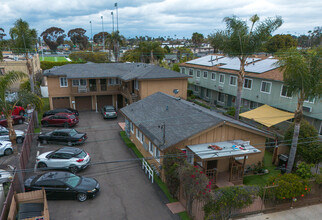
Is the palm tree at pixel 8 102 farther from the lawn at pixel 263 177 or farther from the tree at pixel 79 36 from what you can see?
the tree at pixel 79 36

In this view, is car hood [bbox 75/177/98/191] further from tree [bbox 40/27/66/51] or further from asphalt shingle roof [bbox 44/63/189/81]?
tree [bbox 40/27/66/51]

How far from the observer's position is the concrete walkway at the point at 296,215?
12984 millimetres

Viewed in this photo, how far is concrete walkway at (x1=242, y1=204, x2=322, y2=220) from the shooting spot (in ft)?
42.6

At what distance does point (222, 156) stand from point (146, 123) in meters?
7.32

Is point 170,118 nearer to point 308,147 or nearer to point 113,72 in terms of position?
point 308,147

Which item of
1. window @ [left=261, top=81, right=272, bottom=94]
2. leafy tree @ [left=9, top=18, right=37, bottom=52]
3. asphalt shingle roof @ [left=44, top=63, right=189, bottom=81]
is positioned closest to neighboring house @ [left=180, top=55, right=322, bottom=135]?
window @ [left=261, top=81, right=272, bottom=94]

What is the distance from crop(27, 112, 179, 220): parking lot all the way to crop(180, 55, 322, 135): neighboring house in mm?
16584

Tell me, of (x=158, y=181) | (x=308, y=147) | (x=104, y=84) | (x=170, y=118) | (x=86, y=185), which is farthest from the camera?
(x=104, y=84)

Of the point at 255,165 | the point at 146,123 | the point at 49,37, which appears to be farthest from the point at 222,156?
the point at 49,37

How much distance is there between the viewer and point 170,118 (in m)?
18.8

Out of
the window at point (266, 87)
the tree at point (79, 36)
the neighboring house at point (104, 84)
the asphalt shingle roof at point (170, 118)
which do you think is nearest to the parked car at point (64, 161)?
the asphalt shingle roof at point (170, 118)

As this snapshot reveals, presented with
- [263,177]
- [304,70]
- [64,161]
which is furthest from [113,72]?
[304,70]

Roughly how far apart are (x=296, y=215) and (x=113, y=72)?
2941cm

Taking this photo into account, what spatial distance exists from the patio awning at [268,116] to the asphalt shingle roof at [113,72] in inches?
447
